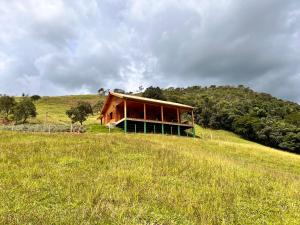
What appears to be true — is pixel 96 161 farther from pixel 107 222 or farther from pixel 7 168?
pixel 107 222

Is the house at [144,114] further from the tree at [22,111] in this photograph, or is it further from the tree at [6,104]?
the tree at [6,104]

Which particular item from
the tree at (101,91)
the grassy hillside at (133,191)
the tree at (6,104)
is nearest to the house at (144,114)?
the tree at (6,104)

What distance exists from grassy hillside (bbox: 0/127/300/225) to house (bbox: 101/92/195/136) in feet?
88.7

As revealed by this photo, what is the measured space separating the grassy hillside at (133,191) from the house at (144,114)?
27.0m

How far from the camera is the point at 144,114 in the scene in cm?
4838

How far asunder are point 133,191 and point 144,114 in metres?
34.9

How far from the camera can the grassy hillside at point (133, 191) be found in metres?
11.2

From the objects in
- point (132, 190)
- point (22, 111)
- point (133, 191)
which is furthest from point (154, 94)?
point (133, 191)

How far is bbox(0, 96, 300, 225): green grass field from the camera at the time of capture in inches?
Result: 442

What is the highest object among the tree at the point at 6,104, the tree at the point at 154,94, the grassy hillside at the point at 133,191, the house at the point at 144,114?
the tree at the point at 154,94

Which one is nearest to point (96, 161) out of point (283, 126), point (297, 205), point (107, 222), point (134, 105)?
point (107, 222)

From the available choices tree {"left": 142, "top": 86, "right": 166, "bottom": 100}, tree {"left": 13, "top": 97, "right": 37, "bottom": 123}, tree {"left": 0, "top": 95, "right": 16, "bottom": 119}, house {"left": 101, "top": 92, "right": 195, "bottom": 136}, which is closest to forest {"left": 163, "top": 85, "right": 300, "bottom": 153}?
tree {"left": 142, "top": 86, "right": 166, "bottom": 100}

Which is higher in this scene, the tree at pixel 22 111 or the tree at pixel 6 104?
the tree at pixel 6 104

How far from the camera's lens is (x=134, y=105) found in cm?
5109
